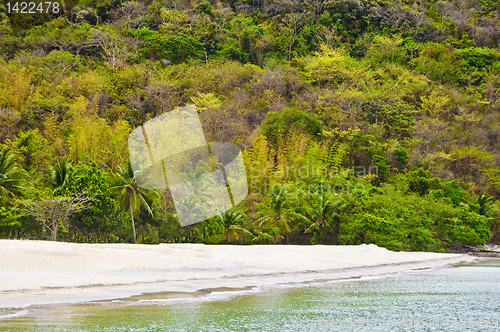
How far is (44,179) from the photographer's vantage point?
24.6m

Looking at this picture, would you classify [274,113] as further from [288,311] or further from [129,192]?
[288,311]

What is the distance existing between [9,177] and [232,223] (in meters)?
13.0

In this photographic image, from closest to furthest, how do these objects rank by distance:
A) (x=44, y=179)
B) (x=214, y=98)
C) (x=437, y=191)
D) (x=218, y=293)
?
(x=218, y=293) → (x=44, y=179) → (x=437, y=191) → (x=214, y=98)

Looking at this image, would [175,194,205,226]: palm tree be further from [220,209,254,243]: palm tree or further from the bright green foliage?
the bright green foliage

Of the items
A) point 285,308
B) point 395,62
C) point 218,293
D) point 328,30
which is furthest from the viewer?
point 328,30

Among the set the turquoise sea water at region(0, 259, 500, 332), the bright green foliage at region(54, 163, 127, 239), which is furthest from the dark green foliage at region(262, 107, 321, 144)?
the turquoise sea water at region(0, 259, 500, 332)

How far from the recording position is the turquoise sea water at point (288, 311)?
880cm

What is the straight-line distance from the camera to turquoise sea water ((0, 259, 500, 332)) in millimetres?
8797

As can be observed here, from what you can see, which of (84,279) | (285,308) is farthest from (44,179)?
(285,308)

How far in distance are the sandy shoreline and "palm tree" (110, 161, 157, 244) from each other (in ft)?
20.8

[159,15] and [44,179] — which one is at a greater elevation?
[159,15]

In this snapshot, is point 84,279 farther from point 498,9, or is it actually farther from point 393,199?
point 498,9

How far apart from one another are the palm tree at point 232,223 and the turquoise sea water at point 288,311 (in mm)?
12796

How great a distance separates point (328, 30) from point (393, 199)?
32597 mm
